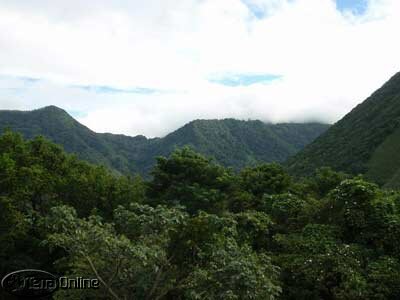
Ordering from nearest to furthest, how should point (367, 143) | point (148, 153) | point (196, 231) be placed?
point (196, 231) → point (367, 143) → point (148, 153)

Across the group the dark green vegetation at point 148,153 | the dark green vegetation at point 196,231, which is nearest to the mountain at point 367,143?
the dark green vegetation at point 196,231

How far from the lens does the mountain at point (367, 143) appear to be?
65.9 meters

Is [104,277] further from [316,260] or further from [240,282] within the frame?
[316,260]

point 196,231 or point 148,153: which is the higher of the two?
point 196,231

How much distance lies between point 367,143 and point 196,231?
70825 millimetres

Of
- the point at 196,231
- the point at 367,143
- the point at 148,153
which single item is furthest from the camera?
the point at 148,153

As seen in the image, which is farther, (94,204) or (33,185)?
(94,204)

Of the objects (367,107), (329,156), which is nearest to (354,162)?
(329,156)

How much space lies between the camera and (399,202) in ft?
60.1

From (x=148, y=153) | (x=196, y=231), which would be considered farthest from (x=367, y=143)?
(x=148, y=153)

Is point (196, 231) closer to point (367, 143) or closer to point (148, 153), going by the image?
point (367, 143)

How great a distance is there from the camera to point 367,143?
76000 millimetres

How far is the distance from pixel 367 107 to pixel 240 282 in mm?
94528

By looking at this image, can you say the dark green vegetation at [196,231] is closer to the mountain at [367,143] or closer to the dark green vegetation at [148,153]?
the mountain at [367,143]
